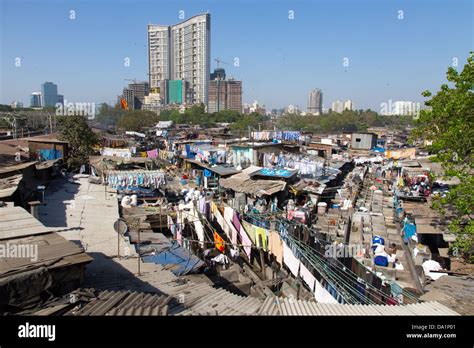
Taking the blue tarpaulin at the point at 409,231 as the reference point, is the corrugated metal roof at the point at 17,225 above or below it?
above

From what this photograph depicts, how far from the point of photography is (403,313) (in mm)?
5070

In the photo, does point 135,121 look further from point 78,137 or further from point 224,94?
point 224,94

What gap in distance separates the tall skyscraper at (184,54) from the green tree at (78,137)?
3804 inches

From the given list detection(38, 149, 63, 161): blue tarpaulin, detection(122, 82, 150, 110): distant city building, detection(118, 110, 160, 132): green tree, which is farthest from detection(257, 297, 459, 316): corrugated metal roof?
detection(122, 82, 150, 110): distant city building

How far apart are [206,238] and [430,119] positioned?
780cm

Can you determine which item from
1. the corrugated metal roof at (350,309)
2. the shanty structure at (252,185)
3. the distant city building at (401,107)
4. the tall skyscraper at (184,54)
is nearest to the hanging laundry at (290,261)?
the corrugated metal roof at (350,309)

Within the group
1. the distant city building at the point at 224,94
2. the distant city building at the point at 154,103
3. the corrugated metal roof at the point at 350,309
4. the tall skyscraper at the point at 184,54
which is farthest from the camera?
the distant city building at the point at 224,94

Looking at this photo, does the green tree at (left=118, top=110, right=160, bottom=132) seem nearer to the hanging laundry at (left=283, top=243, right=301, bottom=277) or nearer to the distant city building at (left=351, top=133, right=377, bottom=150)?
the distant city building at (left=351, top=133, right=377, bottom=150)

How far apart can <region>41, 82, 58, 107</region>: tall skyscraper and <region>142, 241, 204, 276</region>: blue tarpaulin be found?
191703 mm

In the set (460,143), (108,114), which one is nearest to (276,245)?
(460,143)

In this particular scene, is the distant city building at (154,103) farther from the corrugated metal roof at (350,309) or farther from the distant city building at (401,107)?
the corrugated metal roof at (350,309)

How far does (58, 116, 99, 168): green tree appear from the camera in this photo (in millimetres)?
25812

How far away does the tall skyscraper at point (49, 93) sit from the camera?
178375mm
